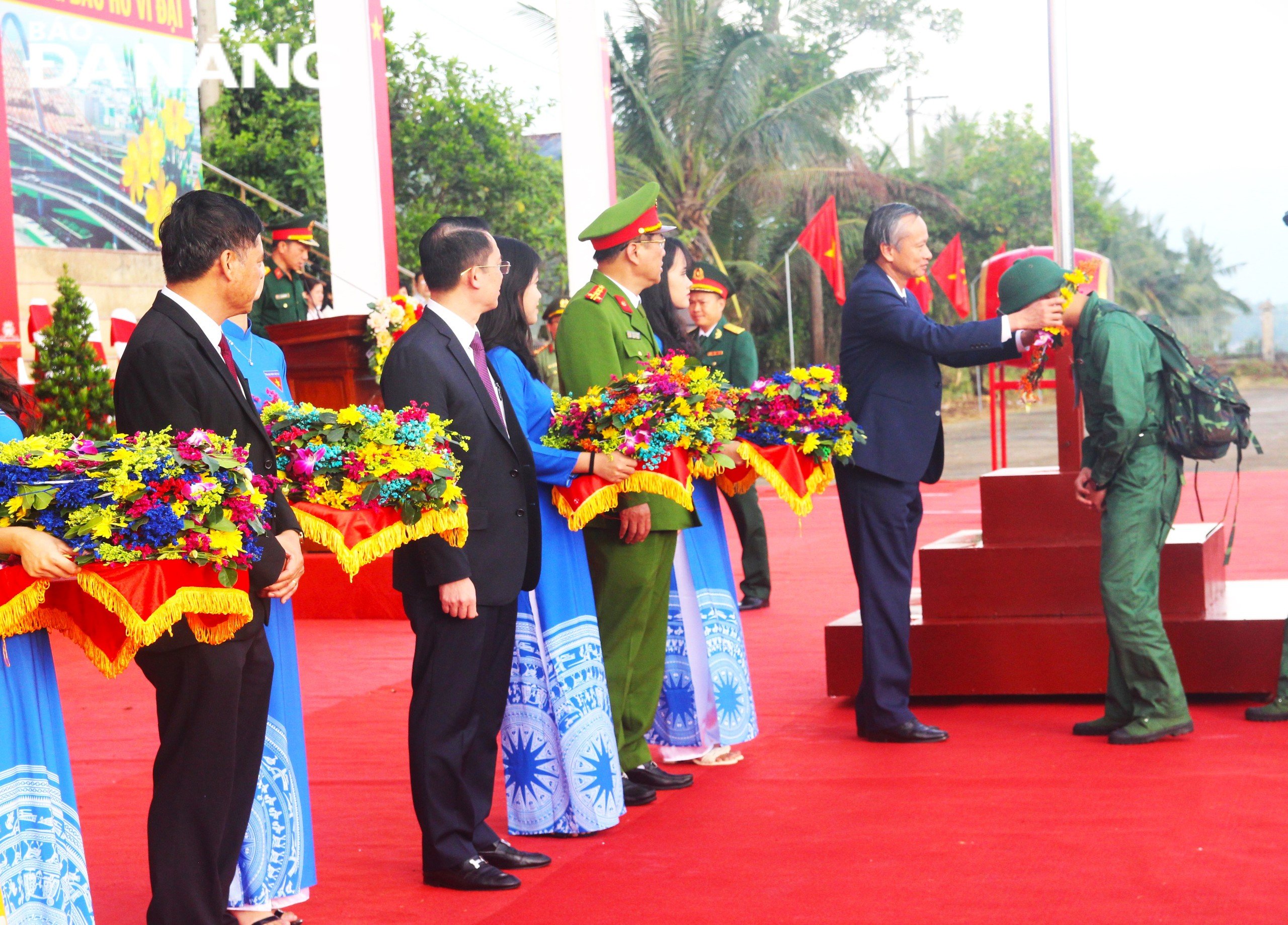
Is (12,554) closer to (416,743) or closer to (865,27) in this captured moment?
(416,743)

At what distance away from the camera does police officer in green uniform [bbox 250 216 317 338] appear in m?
6.93

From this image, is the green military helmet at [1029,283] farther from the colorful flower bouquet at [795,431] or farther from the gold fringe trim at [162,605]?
the gold fringe trim at [162,605]

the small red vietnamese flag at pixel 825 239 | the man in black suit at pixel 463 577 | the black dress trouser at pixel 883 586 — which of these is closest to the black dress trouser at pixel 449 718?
the man in black suit at pixel 463 577

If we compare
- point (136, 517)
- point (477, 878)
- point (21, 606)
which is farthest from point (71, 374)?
point (136, 517)

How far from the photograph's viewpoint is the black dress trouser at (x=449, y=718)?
3.04 metres

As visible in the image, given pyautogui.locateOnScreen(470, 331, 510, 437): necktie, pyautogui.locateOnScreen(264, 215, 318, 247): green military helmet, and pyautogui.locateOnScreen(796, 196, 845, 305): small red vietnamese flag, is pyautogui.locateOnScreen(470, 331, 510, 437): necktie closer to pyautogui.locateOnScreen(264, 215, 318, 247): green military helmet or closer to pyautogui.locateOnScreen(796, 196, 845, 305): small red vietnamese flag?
pyautogui.locateOnScreen(264, 215, 318, 247): green military helmet

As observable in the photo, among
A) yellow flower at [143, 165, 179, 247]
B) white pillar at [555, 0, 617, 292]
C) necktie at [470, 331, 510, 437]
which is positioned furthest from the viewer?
white pillar at [555, 0, 617, 292]

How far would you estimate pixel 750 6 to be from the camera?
81.5 ft

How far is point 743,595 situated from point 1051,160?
2768 mm

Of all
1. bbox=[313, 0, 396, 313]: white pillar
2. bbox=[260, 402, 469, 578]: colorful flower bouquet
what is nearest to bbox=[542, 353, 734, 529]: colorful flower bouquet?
bbox=[260, 402, 469, 578]: colorful flower bouquet

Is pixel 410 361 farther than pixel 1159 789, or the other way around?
pixel 1159 789

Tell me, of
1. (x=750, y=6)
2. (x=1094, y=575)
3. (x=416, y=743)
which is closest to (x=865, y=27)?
(x=750, y=6)

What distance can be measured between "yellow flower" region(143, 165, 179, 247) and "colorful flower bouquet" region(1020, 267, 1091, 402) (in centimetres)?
790

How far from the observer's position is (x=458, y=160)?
18.0m
